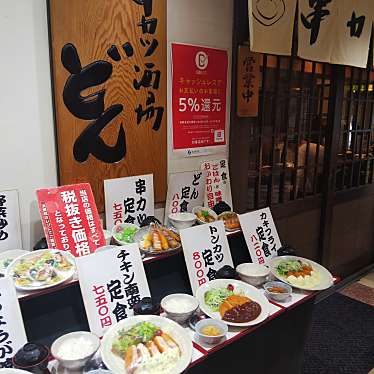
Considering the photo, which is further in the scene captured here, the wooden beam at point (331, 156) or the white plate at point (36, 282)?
the wooden beam at point (331, 156)

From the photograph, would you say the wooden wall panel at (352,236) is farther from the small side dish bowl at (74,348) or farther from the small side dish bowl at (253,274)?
the small side dish bowl at (74,348)

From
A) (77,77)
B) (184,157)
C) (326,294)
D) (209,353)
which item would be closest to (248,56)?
(184,157)

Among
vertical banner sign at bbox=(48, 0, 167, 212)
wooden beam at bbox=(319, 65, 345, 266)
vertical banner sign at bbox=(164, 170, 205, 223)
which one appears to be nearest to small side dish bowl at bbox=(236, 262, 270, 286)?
vertical banner sign at bbox=(164, 170, 205, 223)

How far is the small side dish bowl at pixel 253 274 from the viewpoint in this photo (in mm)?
2389

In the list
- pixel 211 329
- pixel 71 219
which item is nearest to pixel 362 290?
pixel 211 329

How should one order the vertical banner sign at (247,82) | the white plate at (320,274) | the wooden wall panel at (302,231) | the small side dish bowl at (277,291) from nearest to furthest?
the small side dish bowl at (277,291)
the white plate at (320,274)
the vertical banner sign at (247,82)
the wooden wall panel at (302,231)

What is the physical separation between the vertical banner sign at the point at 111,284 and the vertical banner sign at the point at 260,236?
0.95m

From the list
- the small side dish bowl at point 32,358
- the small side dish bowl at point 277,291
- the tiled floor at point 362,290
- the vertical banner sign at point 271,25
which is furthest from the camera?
the tiled floor at point 362,290

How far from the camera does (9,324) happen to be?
162 centimetres

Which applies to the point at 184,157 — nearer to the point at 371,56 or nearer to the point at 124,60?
the point at 124,60

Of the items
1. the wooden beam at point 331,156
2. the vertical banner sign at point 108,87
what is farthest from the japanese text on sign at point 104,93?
the wooden beam at point 331,156

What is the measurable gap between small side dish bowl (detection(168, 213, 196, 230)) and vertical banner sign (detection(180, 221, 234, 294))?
0.76 feet

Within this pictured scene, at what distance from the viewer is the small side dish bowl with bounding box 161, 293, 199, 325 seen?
1965 mm

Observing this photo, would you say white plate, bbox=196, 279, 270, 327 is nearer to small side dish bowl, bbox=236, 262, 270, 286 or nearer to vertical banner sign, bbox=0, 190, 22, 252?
small side dish bowl, bbox=236, 262, 270, 286
